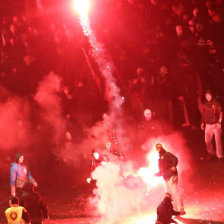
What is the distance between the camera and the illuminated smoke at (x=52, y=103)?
18.8 metres

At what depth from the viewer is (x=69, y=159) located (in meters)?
17.9

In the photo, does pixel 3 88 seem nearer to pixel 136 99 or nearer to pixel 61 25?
pixel 61 25

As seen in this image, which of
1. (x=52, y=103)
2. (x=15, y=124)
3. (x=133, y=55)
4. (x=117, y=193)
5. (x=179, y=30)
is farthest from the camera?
(x=15, y=124)

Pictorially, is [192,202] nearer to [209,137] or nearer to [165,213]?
[165,213]

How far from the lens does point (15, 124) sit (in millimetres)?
19453

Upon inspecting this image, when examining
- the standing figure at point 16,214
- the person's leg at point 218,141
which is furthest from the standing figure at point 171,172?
the person's leg at point 218,141

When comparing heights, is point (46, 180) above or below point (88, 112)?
below

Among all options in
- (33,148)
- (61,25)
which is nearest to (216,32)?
(61,25)

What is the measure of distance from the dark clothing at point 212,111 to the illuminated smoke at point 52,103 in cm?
636

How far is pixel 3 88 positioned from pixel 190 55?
26.4ft

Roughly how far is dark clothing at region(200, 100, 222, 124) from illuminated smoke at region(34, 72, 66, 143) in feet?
20.9

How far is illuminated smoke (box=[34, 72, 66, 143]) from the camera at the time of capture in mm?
18766

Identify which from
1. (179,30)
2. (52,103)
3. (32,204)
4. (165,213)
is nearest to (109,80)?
(52,103)

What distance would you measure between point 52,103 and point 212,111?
23.5ft
